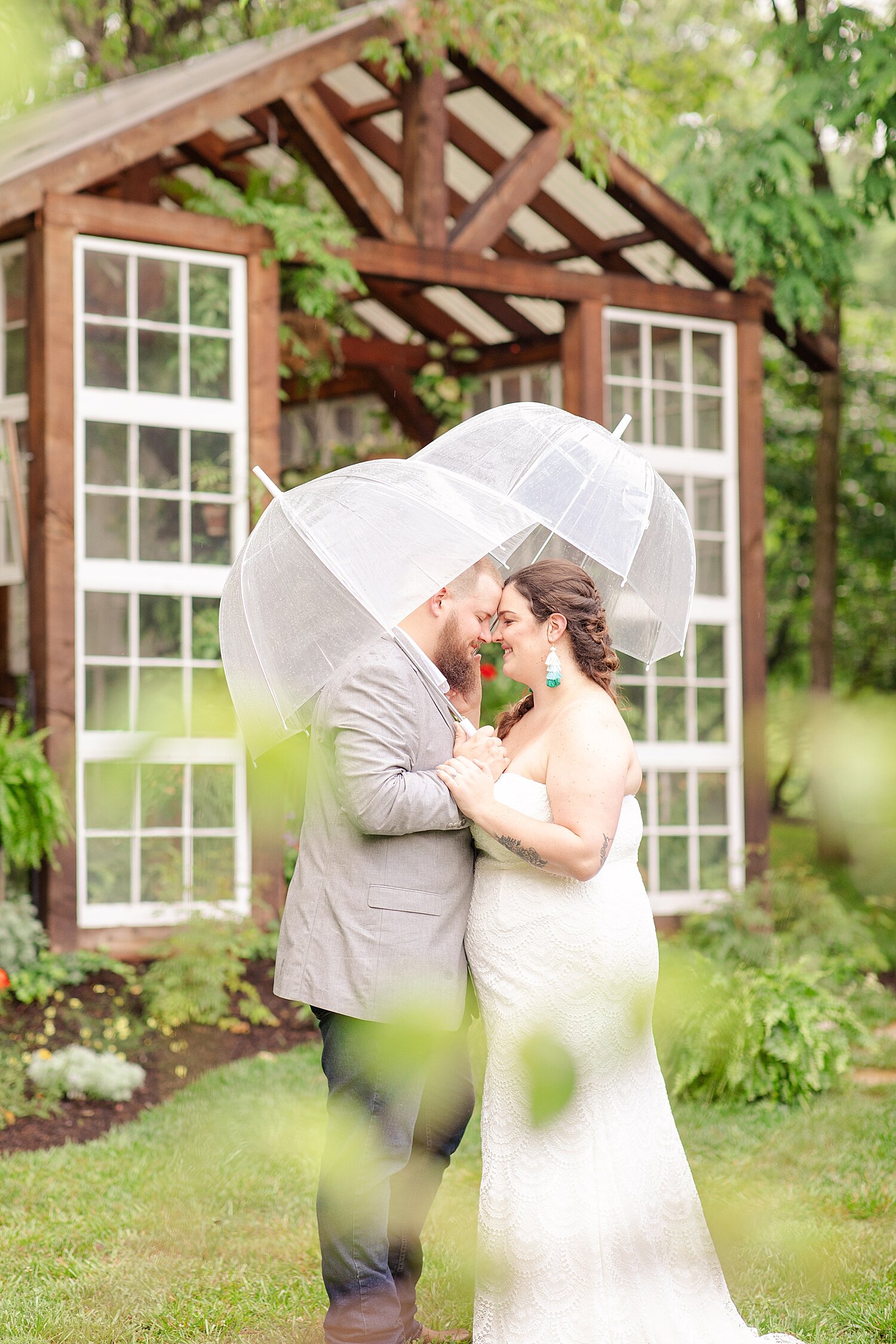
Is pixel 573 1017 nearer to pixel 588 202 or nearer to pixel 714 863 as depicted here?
pixel 714 863

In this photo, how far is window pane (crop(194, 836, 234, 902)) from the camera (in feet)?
23.0

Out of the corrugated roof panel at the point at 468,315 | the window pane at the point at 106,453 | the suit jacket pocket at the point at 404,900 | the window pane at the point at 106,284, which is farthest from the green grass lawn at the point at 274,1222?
the corrugated roof panel at the point at 468,315

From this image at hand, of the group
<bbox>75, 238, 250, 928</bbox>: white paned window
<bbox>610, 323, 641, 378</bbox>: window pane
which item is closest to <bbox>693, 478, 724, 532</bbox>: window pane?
<bbox>610, 323, 641, 378</bbox>: window pane

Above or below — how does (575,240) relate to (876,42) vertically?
below

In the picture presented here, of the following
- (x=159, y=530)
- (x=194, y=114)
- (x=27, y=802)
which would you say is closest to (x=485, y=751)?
(x=27, y=802)

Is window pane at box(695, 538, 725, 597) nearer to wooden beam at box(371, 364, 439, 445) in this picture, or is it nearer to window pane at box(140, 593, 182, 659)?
wooden beam at box(371, 364, 439, 445)

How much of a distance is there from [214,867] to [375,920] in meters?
4.32

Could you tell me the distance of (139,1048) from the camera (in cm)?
609

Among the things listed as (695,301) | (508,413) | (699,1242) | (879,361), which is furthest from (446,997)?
(879,361)

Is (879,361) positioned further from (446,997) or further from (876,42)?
(446,997)

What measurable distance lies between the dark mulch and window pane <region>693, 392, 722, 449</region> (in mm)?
4275

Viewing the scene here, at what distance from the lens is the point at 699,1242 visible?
3.22 m

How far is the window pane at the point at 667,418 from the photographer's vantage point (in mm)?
8648

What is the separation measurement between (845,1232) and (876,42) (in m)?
6.71
